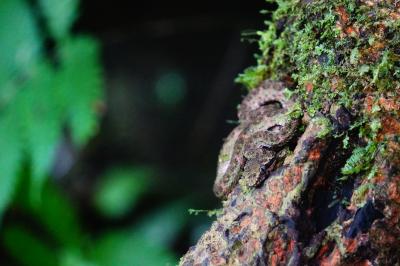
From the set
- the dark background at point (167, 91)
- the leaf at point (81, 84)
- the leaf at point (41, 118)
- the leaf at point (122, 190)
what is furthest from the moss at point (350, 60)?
the leaf at point (122, 190)

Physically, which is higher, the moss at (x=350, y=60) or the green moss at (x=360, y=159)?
the moss at (x=350, y=60)

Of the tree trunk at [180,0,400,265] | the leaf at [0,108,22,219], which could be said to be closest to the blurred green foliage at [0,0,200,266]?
the leaf at [0,108,22,219]

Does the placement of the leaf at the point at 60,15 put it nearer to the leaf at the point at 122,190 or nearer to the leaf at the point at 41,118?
the leaf at the point at 41,118

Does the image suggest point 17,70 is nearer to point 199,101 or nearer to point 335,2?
point 199,101

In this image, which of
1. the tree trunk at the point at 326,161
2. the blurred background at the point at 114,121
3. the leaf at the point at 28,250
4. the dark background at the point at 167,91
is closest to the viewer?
the tree trunk at the point at 326,161

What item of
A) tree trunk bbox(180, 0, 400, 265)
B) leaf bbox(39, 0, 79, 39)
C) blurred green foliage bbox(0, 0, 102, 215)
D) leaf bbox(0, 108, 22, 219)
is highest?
tree trunk bbox(180, 0, 400, 265)

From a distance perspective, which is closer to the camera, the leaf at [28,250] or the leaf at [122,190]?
the leaf at [28,250]

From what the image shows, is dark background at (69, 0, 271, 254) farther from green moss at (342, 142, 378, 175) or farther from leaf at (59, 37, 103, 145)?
green moss at (342, 142, 378, 175)
